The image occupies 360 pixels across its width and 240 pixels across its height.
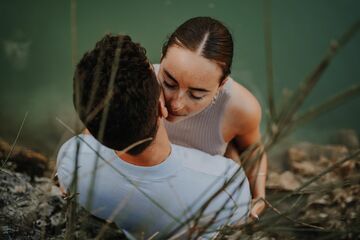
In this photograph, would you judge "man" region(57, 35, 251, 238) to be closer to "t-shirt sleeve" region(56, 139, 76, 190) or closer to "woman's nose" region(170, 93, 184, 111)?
"t-shirt sleeve" region(56, 139, 76, 190)

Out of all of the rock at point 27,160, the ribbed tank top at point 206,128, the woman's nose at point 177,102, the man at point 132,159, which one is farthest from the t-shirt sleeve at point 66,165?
the rock at point 27,160

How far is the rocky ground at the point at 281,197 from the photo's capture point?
105 centimetres

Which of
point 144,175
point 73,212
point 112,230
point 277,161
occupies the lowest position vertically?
point 277,161

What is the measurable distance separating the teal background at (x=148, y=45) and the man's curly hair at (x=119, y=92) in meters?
2.68

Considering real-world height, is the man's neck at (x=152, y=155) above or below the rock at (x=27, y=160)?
above

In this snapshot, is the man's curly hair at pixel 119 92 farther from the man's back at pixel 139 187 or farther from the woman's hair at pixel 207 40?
the woman's hair at pixel 207 40

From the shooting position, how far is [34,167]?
331 centimetres

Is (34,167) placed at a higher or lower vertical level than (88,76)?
lower

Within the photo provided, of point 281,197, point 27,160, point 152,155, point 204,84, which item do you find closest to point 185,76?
point 204,84

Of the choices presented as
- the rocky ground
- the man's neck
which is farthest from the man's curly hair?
the rocky ground

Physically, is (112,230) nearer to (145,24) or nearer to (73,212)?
(73,212)

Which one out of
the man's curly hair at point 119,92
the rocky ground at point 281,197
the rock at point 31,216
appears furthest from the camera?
the rock at point 31,216

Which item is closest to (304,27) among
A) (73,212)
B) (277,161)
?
(277,161)

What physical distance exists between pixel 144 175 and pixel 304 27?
4574mm
